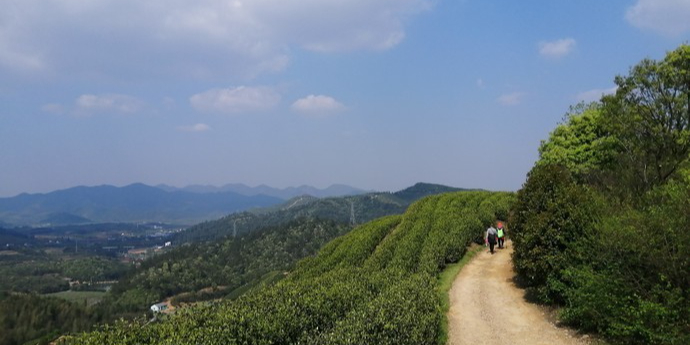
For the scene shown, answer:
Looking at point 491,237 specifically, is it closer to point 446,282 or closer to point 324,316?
point 446,282

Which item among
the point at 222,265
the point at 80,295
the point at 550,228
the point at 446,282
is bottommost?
the point at 80,295

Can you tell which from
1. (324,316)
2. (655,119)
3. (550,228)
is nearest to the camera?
(324,316)

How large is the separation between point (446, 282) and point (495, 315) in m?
4.54

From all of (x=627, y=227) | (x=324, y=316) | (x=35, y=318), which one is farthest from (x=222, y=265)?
(x=627, y=227)

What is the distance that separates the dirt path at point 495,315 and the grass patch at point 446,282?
0.60ft

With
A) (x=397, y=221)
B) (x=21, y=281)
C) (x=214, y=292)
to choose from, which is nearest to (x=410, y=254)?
(x=397, y=221)

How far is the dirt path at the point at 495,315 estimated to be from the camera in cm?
1369

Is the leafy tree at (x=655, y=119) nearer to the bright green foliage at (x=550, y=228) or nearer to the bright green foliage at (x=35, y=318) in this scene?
the bright green foliage at (x=550, y=228)

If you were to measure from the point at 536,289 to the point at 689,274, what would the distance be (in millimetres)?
6030

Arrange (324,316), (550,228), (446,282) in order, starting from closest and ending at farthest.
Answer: (324,316) → (550,228) → (446,282)

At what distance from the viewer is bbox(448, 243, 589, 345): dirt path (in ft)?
44.9

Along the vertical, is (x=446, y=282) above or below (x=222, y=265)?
above

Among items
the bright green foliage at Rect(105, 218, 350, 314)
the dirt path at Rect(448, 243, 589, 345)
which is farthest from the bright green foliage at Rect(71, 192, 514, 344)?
the bright green foliage at Rect(105, 218, 350, 314)

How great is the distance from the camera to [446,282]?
20266 mm
